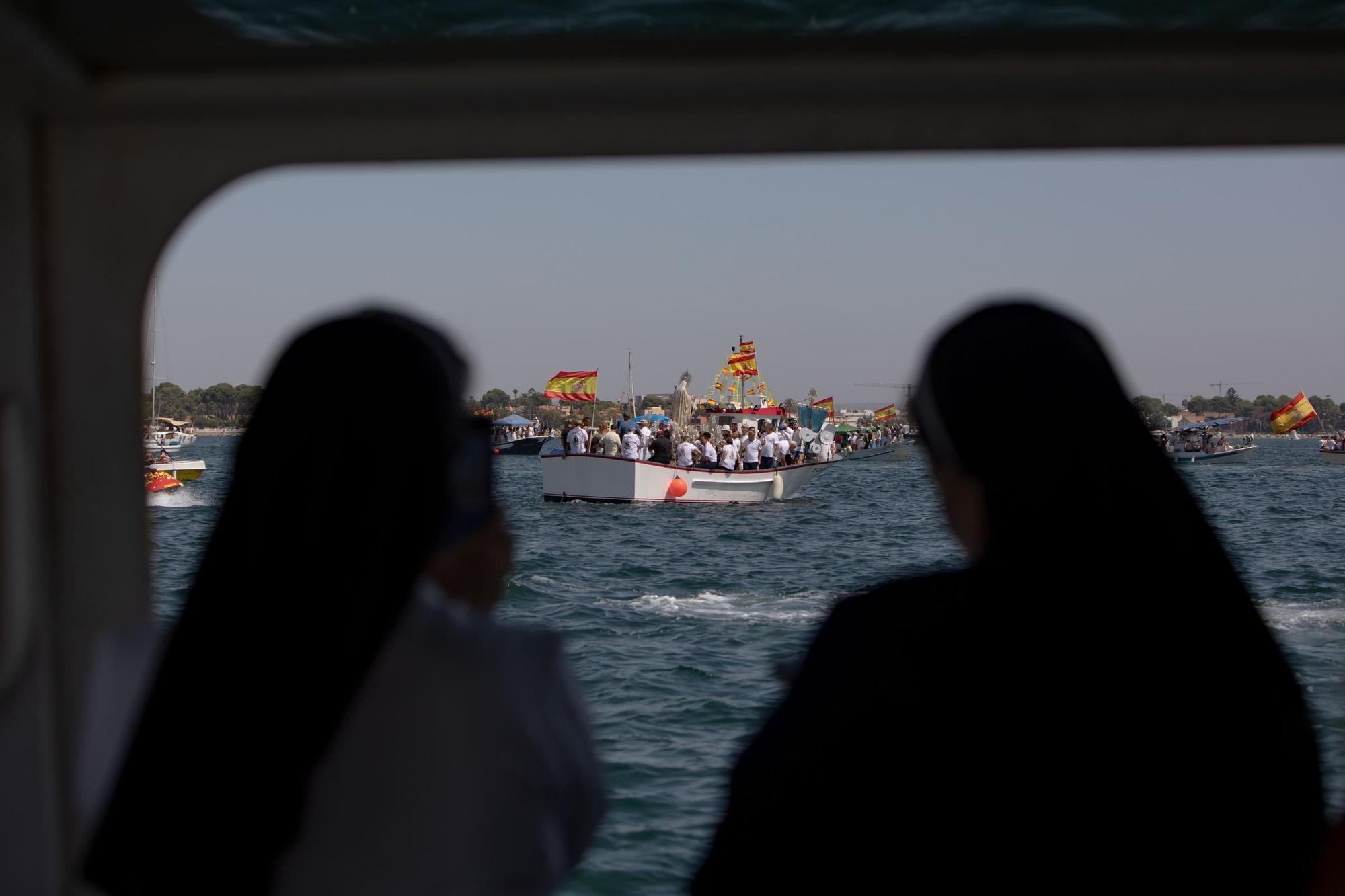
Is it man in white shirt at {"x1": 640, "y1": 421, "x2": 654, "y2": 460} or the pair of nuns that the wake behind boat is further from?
the pair of nuns

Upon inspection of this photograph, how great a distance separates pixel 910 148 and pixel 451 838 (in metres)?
1.30

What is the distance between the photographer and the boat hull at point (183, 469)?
33.9m

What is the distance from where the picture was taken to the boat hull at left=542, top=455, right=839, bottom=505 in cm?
2561

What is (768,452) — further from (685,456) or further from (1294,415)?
(1294,415)

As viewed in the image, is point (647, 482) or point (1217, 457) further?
point (1217, 457)

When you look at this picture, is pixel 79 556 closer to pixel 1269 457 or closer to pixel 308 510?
pixel 308 510

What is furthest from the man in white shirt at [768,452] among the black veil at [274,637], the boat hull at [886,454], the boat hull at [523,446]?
the boat hull at [523,446]

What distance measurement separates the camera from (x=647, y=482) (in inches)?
1016

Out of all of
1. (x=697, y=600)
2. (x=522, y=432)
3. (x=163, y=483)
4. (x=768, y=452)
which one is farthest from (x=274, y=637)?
(x=522, y=432)

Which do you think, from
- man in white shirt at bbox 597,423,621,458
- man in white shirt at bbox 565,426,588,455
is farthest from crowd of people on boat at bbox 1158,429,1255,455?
man in white shirt at bbox 565,426,588,455

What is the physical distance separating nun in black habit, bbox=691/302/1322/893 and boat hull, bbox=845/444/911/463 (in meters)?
59.0

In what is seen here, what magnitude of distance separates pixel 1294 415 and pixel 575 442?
38.3 meters

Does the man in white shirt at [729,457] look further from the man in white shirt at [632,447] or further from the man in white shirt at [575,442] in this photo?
the man in white shirt at [575,442]

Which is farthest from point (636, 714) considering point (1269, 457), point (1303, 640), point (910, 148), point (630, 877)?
point (1269, 457)
